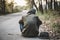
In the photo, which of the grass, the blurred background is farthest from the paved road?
the grass

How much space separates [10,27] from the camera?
1.86 meters

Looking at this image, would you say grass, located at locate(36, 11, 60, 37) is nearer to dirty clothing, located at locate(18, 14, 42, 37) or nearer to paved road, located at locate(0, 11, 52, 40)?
dirty clothing, located at locate(18, 14, 42, 37)

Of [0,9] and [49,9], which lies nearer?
[49,9]

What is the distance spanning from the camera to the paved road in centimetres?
184

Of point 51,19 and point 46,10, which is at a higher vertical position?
point 46,10

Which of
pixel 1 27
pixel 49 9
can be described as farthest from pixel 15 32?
pixel 49 9

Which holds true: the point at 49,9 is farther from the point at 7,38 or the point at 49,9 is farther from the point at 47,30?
the point at 7,38

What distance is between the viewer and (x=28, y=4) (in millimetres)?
1847

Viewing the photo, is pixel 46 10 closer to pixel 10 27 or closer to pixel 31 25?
pixel 31 25

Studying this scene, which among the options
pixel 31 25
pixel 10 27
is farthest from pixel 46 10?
pixel 10 27

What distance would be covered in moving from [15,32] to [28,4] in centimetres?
36

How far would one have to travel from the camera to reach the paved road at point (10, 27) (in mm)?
1840

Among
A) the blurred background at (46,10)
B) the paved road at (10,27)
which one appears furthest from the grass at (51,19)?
the paved road at (10,27)

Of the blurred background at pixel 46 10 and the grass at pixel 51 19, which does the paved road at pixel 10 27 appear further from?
the grass at pixel 51 19
